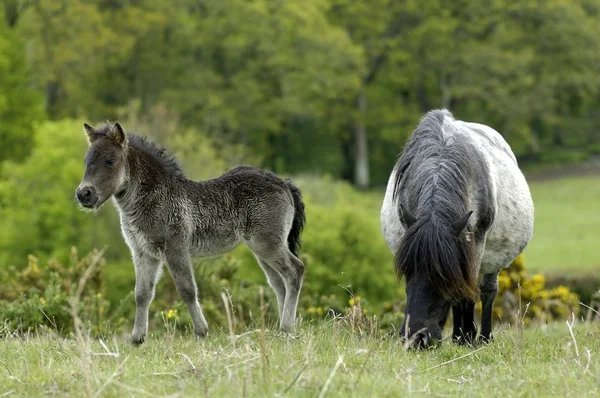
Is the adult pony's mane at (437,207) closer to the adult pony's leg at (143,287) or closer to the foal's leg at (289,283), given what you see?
the foal's leg at (289,283)

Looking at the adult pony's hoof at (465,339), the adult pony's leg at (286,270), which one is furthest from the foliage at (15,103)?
the adult pony's hoof at (465,339)

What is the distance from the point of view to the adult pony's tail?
6875 mm

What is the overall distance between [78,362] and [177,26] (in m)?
47.1

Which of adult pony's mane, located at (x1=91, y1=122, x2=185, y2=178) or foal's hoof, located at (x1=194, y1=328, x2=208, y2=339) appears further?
adult pony's mane, located at (x1=91, y1=122, x2=185, y2=178)

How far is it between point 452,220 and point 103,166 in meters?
2.97

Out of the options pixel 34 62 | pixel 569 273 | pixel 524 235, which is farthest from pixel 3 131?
pixel 524 235

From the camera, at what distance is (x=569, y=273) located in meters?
27.0

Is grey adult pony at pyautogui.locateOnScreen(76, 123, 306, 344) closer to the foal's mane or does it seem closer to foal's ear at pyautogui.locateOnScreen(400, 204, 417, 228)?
the foal's mane

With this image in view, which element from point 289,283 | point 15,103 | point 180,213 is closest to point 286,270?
point 289,283

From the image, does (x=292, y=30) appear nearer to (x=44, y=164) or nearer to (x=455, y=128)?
(x=44, y=164)

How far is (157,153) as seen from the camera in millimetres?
8578

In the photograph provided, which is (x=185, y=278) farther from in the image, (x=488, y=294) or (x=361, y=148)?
(x=361, y=148)

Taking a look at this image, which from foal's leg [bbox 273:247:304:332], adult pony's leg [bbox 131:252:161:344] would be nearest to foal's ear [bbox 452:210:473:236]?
foal's leg [bbox 273:247:304:332]

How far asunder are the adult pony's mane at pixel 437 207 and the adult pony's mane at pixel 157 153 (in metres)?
2.05
